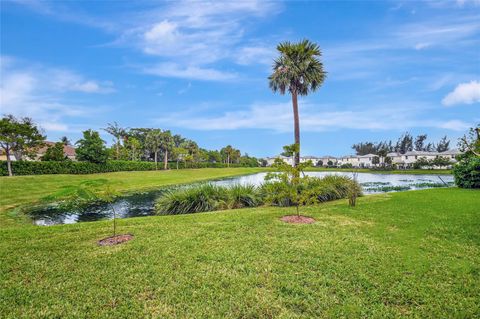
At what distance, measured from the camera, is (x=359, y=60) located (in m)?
17.2

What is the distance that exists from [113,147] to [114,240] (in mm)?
68914

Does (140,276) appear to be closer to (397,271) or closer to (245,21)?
(397,271)

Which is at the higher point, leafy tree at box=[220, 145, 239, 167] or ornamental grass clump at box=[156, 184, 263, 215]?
leafy tree at box=[220, 145, 239, 167]

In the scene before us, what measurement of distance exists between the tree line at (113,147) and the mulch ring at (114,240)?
3067 centimetres

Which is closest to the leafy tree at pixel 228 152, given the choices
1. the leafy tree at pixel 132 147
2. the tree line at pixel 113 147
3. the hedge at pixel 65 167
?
the tree line at pixel 113 147

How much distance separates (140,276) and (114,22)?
14.3 m

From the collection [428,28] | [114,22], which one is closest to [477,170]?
[428,28]

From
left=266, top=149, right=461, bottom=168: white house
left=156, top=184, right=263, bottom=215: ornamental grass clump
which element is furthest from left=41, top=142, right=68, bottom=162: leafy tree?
left=266, top=149, right=461, bottom=168: white house

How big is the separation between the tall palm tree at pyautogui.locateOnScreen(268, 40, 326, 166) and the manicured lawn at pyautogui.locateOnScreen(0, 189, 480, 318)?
15320 mm

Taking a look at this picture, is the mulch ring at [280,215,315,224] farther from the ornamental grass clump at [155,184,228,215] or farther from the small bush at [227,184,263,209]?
the ornamental grass clump at [155,184,228,215]

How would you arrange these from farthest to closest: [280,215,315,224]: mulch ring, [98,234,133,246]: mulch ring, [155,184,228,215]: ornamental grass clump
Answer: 1. [155,184,228,215]: ornamental grass clump
2. [280,215,315,224]: mulch ring
3. [98,234,133,246]: mulch ring

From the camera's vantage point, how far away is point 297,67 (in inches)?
833

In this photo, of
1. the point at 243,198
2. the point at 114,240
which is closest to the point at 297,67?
the point at 243,198

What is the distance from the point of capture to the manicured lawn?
3.51 meters
